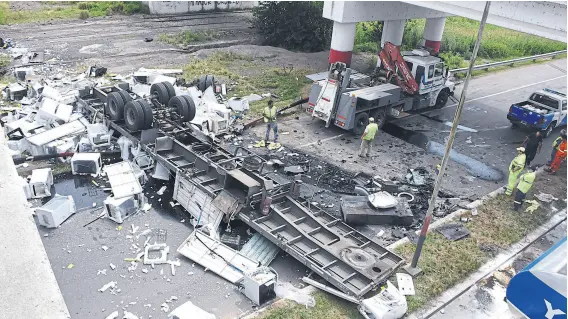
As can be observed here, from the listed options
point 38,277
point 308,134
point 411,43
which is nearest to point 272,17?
point 411,43

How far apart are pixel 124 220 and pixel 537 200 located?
1069 cm

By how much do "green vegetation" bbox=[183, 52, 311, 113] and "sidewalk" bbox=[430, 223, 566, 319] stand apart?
32.7ft

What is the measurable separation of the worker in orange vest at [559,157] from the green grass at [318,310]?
9085 millimetres

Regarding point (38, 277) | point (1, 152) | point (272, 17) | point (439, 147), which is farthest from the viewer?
point (272, 17)

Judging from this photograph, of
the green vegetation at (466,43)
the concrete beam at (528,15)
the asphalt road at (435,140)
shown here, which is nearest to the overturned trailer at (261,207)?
the asphalt road at (435,140)

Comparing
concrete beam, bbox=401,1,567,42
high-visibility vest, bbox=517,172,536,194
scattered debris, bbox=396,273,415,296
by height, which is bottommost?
scattered debris, bbox=396,273,415,296

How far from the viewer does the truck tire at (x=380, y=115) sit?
16.5 meters

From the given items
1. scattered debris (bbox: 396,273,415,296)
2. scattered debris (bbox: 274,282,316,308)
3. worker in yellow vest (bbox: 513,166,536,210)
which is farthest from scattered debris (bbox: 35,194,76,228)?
worker in yellow vest (bbox: 513,166,536,210)

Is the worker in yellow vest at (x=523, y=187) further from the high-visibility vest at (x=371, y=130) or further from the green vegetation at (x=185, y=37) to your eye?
the green vegetation at (x=185, y=37)

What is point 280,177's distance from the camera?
12781 mm

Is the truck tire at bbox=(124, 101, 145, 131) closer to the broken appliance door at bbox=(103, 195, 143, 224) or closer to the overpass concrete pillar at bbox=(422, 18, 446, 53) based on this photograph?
the broken appliance door at bbox=(103, 195, 143, 224)

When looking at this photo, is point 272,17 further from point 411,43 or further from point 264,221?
point 264,221

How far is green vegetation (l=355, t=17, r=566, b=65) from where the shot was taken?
28141 millimetres

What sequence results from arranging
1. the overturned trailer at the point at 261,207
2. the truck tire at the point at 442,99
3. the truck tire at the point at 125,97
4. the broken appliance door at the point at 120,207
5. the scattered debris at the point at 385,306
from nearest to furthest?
the scattered debris at the point at 385,306 → the overturned trailer at the point at 261,207 → the broken appliance door at the point at 120,207 → the truck tire at the point at 125,97 → the truck tire at the point at 442,99
